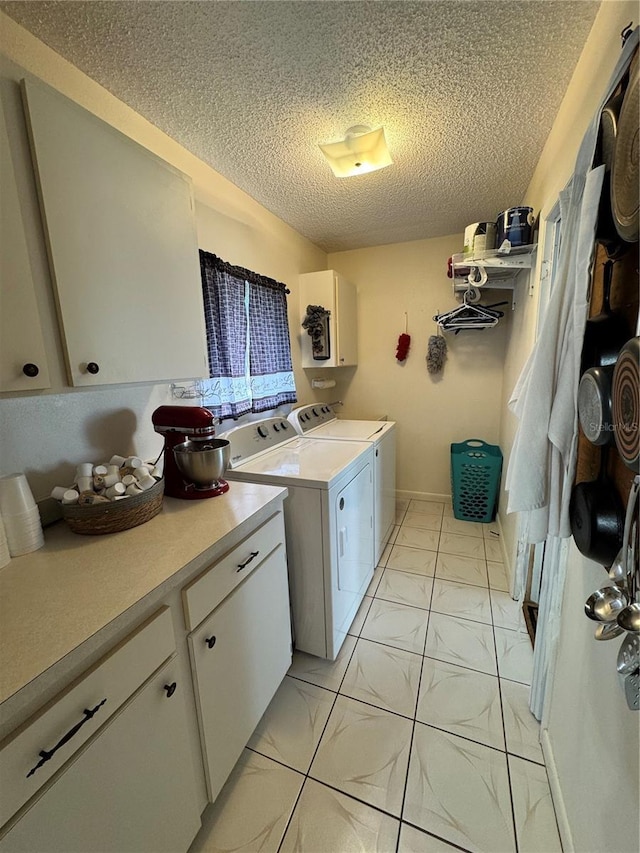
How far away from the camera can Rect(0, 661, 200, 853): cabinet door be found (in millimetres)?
596

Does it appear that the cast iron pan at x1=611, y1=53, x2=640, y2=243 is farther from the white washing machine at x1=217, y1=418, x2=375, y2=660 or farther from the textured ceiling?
the white washing machine at x1=217, y1=418, x2=375, y2=660

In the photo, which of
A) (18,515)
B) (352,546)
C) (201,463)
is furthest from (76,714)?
(352,546)

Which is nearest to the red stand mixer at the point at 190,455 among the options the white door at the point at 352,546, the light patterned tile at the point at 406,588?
the white door at the point at 352,546

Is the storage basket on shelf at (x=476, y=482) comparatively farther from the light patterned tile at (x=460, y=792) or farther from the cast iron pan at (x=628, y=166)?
the cast iron pan at (x=628, y=166)

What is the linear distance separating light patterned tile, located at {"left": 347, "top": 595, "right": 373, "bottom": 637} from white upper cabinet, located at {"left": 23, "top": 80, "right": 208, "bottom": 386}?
5.06 ft

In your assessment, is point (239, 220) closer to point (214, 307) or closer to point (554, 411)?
point (214, 307)

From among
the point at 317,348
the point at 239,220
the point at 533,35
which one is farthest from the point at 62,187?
the point at 317,348

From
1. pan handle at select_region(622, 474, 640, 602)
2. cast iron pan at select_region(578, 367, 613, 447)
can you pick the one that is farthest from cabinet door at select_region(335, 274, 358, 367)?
pan handle at select_region(622, 474, 640, 602)

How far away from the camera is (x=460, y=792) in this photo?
43.8 inches

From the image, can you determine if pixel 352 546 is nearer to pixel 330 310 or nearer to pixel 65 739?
pixel 65 739

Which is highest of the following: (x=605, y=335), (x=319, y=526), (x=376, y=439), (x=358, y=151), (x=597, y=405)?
(x=358, y=151)

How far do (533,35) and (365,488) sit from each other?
1.90 metres

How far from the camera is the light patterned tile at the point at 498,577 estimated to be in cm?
207

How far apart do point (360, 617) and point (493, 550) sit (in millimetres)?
1199
